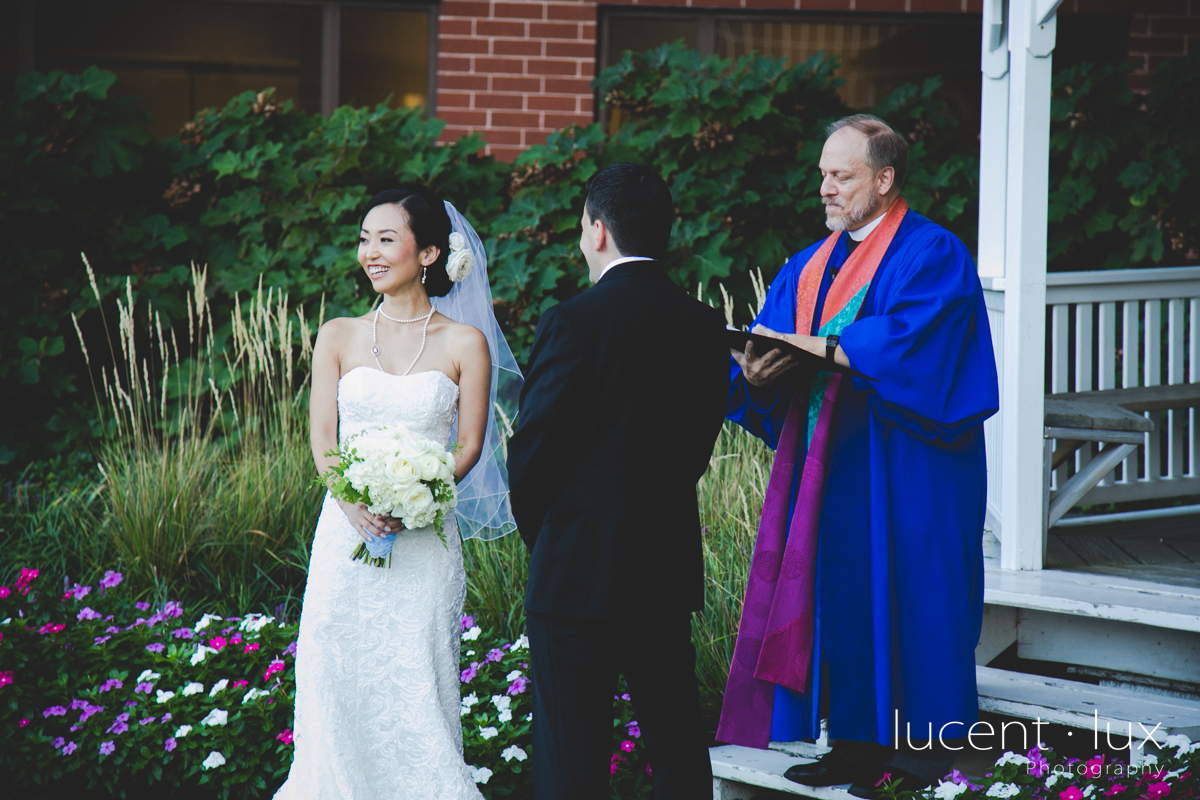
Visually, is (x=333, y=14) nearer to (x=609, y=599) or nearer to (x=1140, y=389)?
(x=1140, y=389)

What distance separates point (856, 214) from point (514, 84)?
487 cm

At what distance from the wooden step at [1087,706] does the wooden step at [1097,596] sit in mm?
267

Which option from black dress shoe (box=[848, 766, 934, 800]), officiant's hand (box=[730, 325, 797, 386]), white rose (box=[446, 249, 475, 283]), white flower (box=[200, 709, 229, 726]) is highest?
white rose (box=[446, 249, 475, 283])

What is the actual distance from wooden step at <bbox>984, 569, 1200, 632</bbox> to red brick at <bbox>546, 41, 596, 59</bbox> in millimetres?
4883

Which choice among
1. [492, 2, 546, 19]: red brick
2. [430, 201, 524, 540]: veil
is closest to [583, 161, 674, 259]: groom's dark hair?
[430, 201, 524, 540]: veil

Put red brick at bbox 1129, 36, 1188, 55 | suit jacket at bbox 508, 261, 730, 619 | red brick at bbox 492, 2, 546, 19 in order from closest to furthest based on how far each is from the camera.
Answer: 1. suit jacket at bbox 508, 261, 730, 619
2. red brick at bbox 1129, 36, 1188, 55
3. red brick at bbox 492, 2, 546, 19

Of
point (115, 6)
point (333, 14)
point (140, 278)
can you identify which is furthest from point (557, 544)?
point (115, 6)

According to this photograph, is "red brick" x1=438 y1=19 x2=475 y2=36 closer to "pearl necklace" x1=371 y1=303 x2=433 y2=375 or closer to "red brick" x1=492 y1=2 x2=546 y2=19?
"red brick" x1=492 y1=2 x2=546 y2=19

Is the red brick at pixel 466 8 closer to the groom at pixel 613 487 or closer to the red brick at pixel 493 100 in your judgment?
the red brick at pixel 493 100

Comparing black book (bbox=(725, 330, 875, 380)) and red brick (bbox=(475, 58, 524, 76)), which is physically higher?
red brick (bbox=(475, 58, 524, 76))

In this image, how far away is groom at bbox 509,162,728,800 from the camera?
8.50 ft

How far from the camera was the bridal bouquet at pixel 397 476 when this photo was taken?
3104 millimetres

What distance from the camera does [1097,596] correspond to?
3.97 meters

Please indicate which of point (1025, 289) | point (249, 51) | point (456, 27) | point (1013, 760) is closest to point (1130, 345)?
point (1025, 289)
